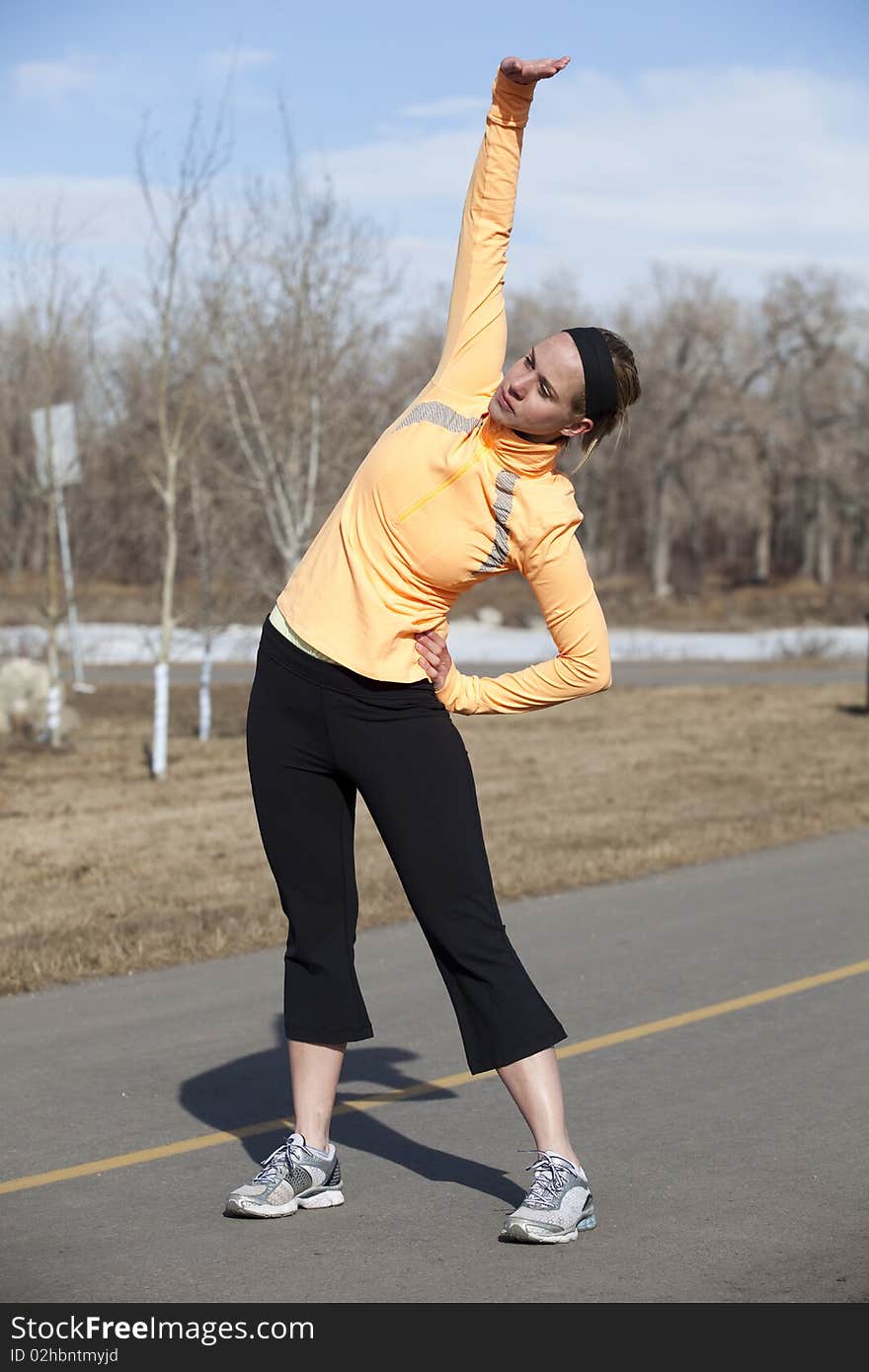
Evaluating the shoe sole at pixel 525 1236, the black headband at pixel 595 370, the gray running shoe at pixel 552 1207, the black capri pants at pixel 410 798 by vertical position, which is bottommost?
the shoe sole at pixel 525 1236

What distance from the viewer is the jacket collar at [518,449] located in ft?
14.2

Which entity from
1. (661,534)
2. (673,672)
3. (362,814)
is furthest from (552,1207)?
(661,534)

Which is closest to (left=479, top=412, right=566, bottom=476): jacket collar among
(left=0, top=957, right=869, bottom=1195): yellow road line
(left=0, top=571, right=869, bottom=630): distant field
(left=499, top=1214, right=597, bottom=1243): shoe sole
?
(left=499, top=1214, right=597, bottom=1243): shoe sole

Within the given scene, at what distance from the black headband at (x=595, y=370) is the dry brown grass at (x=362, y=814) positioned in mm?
4923

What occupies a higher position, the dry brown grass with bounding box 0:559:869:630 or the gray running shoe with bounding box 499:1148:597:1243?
the gray running shoe with bounding box 499:1148:597:1243

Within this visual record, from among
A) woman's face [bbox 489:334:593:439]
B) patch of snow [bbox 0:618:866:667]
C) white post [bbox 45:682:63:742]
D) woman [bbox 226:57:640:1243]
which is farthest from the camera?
patch of snow [bbox 0:618:866:667]

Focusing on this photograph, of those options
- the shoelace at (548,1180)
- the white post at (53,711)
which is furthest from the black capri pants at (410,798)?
the white post at (53,711)

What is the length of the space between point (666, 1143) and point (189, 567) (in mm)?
17143

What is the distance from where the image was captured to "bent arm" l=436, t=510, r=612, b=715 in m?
4.45

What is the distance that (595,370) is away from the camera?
4.25 metres

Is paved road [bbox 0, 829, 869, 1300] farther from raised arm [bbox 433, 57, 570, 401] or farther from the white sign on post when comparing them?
the white sign on post

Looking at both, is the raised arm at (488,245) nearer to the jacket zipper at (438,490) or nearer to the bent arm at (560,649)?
the jacket zipper at (438,490)

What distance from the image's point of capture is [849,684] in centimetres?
2861

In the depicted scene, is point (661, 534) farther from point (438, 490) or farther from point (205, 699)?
point (438, 490)
